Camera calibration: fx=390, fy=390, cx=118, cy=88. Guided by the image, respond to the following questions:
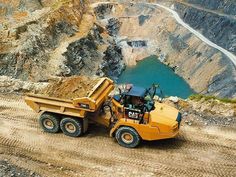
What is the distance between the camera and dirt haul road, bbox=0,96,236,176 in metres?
13.3

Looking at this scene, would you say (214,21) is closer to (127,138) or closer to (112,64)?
(112,64)

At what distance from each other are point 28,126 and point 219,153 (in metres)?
7.68

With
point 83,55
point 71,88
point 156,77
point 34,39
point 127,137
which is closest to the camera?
point 127,137

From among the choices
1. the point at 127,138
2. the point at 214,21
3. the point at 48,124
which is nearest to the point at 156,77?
the point at 214,21

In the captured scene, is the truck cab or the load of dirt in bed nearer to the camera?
the truck cab

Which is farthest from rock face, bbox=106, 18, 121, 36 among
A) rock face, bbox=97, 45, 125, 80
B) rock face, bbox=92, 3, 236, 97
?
rock face, bbox=97, 45, 125, 80

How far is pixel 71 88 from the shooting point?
15.4 meters

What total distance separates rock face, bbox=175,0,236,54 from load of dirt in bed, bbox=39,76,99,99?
101 feet

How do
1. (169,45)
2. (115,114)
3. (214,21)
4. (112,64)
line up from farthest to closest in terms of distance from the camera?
(169,45) < (214,21) < (112,64) < (115,114)

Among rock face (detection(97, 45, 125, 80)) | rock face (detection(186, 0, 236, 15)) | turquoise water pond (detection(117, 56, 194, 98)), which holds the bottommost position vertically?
turquoise water pond (detection(117, 56, 194, 98))

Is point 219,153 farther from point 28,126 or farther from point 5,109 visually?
point 5,109

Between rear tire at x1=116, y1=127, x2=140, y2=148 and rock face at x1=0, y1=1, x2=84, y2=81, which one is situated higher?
rock face at x1=0, y1=1, x2=84, y2=81

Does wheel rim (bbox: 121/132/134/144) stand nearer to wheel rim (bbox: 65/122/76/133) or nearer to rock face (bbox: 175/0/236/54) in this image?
wheel rim (bbox: 65/122/76/133)

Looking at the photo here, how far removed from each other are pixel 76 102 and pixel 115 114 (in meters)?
1.57
